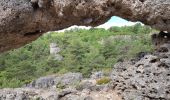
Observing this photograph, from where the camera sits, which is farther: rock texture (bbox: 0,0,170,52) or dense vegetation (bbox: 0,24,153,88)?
dense vegetation (bbox: 0,24,153,88)

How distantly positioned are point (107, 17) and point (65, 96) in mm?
3561

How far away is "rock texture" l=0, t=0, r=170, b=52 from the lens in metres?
12.4

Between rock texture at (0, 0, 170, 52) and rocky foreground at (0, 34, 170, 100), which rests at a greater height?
rock texture at (0, 0, 170, 52)

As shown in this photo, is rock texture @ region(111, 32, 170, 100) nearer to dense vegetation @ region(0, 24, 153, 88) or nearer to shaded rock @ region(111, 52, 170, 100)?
shaded rock @ region(111, 52, 170, 100)

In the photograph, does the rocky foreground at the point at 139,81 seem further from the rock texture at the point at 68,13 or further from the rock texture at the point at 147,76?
the rock texture at the point at 68,13

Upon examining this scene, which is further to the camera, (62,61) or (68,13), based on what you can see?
(62,61)

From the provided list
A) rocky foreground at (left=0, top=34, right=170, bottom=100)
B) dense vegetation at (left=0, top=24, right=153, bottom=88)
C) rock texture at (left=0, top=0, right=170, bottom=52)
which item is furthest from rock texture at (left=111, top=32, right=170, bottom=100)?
dense vegetation at (left=0, top=24, right=153, bottom=88)

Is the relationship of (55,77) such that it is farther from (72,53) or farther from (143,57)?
(143,57)

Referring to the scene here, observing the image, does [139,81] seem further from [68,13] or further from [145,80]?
[68,13]

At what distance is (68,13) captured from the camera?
42.4ft

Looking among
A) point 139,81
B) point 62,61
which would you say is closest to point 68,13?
point 139,81

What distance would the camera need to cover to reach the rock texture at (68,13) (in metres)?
12.4

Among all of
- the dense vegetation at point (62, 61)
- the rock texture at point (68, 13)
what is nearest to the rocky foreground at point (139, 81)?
the rock texture at point (68, 13)

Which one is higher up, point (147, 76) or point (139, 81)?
point (147, 76)
